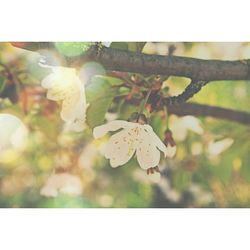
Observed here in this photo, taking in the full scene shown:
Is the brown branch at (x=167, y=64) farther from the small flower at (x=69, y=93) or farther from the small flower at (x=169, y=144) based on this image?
the small flower at (x=169, y=144)

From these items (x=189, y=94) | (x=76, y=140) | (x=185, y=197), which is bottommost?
(x=185, y=197)

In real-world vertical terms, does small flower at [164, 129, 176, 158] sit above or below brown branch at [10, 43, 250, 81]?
below

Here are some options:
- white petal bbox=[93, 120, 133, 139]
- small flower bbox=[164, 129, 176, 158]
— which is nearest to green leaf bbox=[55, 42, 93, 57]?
white petal bbox=[93, 120, 133, 139]

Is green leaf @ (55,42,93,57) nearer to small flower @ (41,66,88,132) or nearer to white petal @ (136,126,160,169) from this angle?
small flower @ (41,66,88,132)
